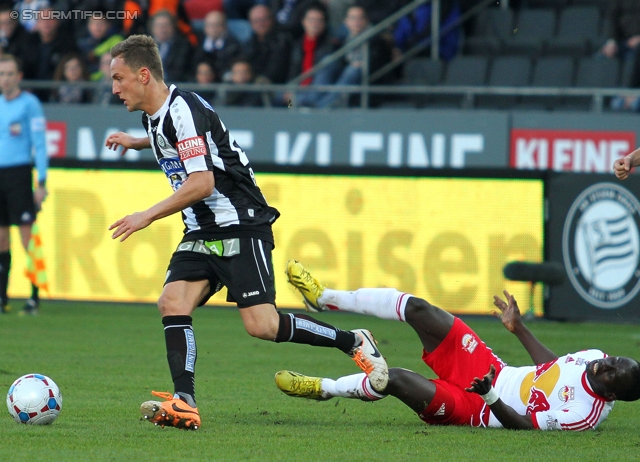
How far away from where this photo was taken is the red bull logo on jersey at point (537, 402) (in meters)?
5.93

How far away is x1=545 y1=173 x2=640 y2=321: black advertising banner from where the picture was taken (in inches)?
457

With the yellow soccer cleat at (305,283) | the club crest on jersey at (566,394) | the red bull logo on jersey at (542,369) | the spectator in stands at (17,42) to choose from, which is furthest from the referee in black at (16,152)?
the club crest on jersey at (566,394)

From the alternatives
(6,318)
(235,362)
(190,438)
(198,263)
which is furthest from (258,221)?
(6,318)

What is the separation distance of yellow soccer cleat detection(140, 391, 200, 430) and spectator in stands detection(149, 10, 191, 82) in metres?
9.79

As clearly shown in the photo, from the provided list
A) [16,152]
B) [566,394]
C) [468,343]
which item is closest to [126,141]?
[468,343]

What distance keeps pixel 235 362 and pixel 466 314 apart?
4004 mm

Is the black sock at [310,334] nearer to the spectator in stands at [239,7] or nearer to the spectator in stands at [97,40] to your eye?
the spectator in stands at [97,40]

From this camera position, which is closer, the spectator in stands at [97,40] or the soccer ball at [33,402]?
the soccer ball at [33,402]

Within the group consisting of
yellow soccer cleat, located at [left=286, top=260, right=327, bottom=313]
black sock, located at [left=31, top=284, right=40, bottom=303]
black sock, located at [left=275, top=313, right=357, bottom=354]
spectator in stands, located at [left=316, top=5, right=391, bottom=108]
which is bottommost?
black sock, located at [left=31, top=284, right=40, bottom=303]

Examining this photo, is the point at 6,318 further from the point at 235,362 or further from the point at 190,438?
the point at 190,438

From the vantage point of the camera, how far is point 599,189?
11.8 metres

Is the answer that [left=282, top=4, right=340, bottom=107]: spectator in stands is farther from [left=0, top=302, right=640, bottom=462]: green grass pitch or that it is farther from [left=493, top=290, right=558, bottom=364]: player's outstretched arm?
[left=493, top=290, right=558, bottom=364]: player's outstretched arm

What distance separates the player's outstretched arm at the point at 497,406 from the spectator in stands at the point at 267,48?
9454 millimetres

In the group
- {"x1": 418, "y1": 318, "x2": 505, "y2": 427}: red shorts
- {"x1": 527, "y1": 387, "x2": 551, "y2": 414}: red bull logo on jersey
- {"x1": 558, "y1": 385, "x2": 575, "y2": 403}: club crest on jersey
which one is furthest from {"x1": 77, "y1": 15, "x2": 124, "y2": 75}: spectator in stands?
{"x1": 558, "y1": 385, "x2": 575, "y2": 403}: club crest on jersey
